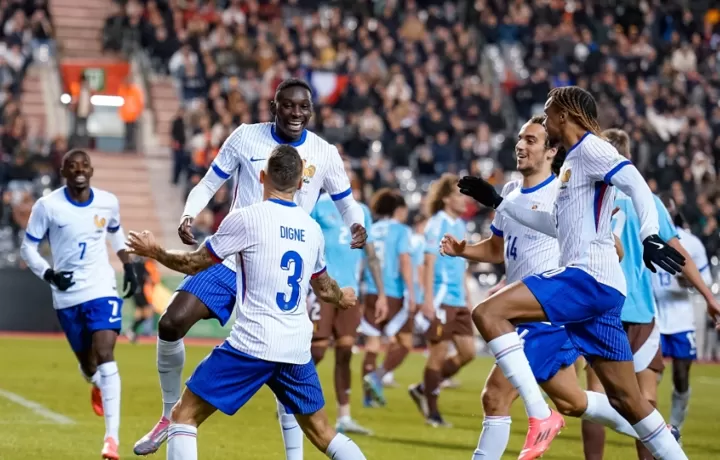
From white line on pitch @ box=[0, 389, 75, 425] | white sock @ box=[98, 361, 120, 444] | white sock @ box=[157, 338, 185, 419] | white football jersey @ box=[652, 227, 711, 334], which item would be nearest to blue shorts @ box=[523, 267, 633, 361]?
white sock @ box=[157, 338, 185, 419]


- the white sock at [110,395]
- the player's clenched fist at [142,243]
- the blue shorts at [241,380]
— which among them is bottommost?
the white sock at [110,395]

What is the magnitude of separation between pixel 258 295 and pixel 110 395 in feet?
11.3

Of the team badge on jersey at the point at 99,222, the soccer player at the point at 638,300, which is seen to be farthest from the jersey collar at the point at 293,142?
the team badge on jersey at the point at 99,222

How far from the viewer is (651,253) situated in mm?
7109

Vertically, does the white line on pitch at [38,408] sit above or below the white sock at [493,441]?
below

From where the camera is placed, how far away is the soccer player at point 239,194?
8758mm

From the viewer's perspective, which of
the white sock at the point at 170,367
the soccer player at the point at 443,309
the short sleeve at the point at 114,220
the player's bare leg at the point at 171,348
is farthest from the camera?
the soccer player at the point at 443,309

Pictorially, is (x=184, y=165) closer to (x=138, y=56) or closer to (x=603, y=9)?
(x=138, y=56)

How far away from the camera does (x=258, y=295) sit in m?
7.29

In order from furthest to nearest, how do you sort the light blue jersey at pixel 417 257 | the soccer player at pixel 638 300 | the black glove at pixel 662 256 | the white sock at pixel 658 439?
1. the light blue jersey at pixel 417 257
2. the soccer player at pixel 638 300
3. the white sock at pixel 658 439
4. the black glove at pixel 662 256

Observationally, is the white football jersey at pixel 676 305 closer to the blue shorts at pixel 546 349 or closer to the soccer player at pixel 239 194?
the blue shorts at pixel 546 349

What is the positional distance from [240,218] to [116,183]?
23.0 metres

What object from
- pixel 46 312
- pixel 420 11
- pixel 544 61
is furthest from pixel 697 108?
pixel 46 312

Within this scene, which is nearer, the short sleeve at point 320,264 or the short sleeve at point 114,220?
the short sleeve at point 320,264
